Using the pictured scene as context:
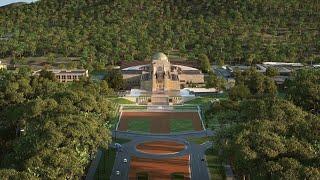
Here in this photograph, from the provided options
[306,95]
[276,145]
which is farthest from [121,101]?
[276,145]

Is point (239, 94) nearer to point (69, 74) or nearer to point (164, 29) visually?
point (69, 74)

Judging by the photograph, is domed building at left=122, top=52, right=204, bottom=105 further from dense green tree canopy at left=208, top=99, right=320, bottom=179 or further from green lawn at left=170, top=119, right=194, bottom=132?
dense green tree canopy at left=208, top=99, right=320, bottom=179

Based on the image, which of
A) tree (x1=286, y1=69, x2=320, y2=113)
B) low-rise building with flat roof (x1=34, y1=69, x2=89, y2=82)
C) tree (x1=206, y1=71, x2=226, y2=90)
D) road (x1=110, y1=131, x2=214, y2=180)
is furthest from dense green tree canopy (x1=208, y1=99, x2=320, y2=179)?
low-rise building with flat roof (x1=34, y1=69, x2=89, y2=82)

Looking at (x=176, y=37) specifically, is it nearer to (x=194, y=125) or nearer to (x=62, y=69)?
(x=62, y=69)

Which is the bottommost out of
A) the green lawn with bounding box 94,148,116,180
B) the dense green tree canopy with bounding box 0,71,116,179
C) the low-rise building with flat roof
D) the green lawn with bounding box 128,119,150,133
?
the green lawn with bounding box 94,148,116,180

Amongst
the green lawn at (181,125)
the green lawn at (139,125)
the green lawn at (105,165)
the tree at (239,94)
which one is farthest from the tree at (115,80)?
the green lawn at (105,165)

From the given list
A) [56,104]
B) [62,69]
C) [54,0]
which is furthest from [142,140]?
[54,0]
